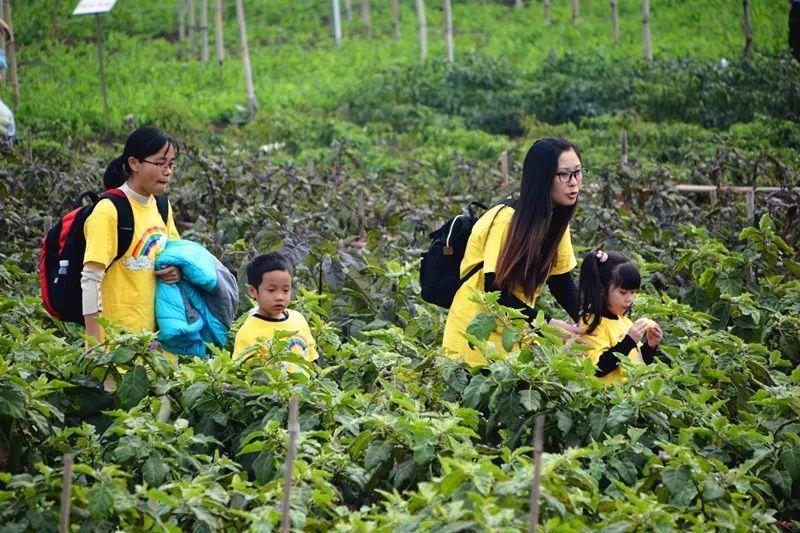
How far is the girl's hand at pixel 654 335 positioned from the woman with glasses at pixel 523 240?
0.37m

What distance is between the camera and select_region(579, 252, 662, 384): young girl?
467 cm

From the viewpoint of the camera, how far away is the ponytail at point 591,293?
4.70 metres

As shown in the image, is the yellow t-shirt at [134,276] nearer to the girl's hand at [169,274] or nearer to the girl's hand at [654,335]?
the girl's hand at [169,274]

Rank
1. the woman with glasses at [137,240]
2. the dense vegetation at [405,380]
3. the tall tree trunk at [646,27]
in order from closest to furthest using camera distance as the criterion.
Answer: the dense vegetation at [405,380]
the woman with glasses at [137,240]
the tall tree trunk at [646,27]

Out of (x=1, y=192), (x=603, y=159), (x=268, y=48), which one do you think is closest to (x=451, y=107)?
(x=603, y=159)

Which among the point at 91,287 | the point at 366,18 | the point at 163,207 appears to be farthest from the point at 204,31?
the point at 91,287

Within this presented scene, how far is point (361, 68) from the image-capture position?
722 inches

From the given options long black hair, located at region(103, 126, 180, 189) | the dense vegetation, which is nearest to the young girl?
the dense vegetation

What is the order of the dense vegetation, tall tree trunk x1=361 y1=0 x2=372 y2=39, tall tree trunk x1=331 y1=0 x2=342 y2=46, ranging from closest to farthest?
1. the dense vegetation
2. tall tree trunk x1=331 y1=0 x2=342 y2=46
3. tall tree trunk x1=361 y1=0 x2=372 y2=39

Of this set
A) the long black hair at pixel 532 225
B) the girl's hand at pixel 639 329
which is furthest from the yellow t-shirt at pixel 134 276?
the girl's hand at pixel 639 329

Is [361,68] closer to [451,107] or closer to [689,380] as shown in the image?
[451,107]

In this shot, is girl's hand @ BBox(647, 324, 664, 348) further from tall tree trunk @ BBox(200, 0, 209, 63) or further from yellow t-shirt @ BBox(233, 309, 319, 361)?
tall tree trunk @ BBox(200, 0, 209, 63)

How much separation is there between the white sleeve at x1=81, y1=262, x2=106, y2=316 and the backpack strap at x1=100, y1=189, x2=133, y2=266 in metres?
0.12

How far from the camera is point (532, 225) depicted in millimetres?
4328
